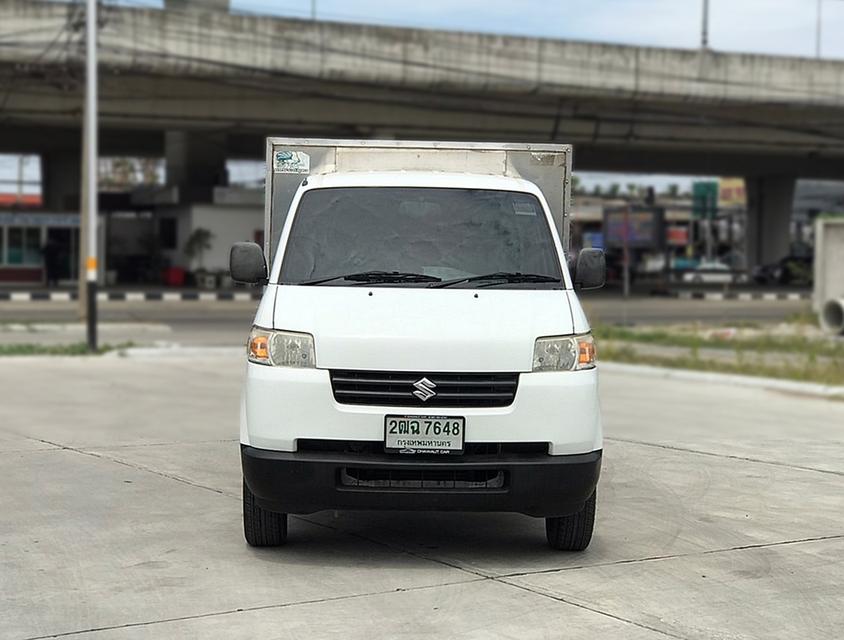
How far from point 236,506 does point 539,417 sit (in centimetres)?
268

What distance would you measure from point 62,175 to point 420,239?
5299cm

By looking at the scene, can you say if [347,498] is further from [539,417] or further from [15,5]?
[15,5]

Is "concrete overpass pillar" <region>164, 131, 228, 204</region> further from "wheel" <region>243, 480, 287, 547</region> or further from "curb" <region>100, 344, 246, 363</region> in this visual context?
"wheel" <region>243, 480, 287, 547</region>

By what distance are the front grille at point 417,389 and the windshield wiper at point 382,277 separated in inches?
32.4

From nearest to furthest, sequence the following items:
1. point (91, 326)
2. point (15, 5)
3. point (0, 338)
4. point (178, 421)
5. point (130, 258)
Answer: point (178, 421) < point (91, 326) < point (0, 338) < point (15, 5) < point (130, 258)

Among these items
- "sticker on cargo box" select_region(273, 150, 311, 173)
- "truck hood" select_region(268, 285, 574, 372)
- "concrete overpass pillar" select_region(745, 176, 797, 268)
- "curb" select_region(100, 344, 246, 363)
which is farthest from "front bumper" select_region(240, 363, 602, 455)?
"concrete overpass pillar" select_region(745, 176, 797, 268)

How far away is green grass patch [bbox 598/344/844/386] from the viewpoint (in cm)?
1712

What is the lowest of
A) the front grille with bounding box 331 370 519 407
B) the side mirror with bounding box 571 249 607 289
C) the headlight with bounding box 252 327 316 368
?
the front grille with bounding box 331 370 519 407

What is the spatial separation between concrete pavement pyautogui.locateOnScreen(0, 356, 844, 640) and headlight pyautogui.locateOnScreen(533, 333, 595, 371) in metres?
1.09

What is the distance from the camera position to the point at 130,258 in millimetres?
55062

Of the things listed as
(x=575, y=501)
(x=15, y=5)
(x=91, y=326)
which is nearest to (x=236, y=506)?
(x=575, y=501)

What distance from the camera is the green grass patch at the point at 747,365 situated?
1712 centimetres

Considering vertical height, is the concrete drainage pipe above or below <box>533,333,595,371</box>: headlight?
below

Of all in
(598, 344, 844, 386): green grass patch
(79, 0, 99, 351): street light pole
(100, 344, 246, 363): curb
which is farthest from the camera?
(79, 0, 99, 351): street light pole
